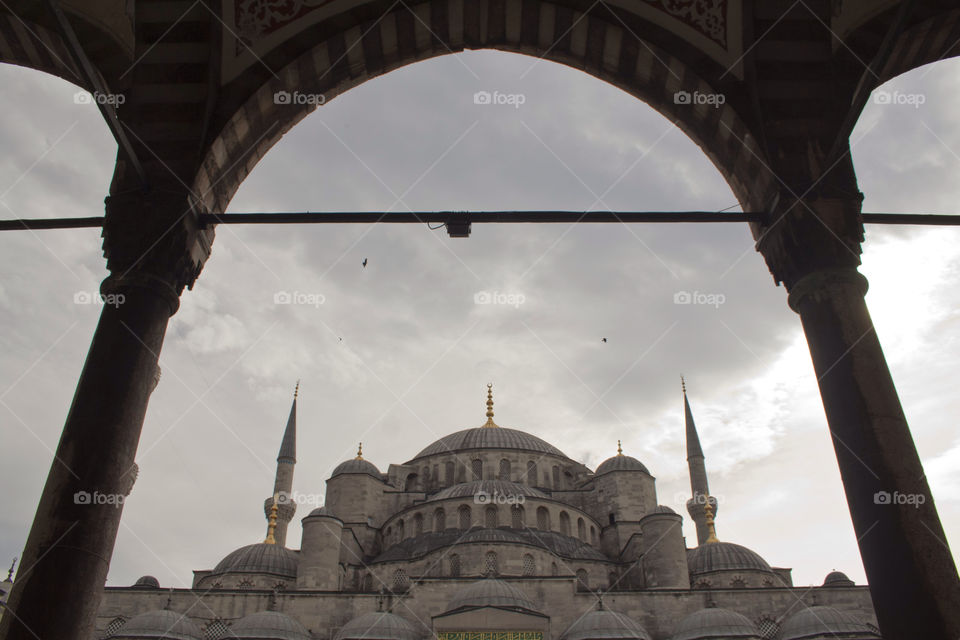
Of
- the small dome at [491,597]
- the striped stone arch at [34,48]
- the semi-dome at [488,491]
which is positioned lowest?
the small dome at [491,597]

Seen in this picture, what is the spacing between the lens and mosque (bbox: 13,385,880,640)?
24047 millimetres

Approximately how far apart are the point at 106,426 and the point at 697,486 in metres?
42.2

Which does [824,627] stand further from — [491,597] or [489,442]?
[489,442]

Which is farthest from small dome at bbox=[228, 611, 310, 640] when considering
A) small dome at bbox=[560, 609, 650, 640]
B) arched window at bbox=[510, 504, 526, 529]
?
arched window at bbox=[510, 504, 526, 529]

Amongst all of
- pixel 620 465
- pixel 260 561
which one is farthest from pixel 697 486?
pixel 260 561

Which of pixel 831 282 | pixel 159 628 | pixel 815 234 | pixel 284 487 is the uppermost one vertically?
pixel 284 487

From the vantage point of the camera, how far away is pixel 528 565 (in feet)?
94.8

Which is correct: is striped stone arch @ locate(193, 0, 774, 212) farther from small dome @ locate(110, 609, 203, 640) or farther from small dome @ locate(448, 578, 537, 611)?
small dome @ locate(110, 609, 203, 640)

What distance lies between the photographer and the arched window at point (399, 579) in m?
29.0

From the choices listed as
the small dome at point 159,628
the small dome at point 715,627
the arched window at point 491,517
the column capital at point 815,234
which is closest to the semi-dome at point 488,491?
the arched window at point 491,517

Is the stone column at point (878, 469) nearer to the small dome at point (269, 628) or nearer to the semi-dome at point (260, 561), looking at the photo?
the small dome at point (269, 628)

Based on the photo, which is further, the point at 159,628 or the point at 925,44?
the point at 159,628

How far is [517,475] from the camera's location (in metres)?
39.0

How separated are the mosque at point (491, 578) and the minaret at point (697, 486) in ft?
12.5
